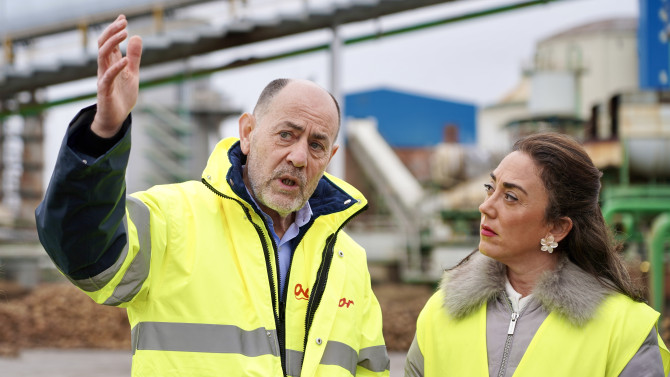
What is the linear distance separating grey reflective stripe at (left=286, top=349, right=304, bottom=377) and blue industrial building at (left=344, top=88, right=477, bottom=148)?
30046 millimetres

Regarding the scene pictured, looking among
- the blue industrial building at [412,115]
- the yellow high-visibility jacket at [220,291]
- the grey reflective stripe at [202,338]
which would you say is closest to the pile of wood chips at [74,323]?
the yellow high-visibility jacket at [220,291]

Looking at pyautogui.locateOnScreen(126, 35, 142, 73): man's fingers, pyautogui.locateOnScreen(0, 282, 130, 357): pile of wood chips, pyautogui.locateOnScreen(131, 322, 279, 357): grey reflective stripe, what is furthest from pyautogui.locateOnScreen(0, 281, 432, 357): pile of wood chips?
pyautogui.locateOnScreen(126, 35, 142, 73): man's fingers

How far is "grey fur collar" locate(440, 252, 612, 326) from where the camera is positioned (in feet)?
10.1

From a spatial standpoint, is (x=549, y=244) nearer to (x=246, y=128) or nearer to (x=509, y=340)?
(x=509, y=340)

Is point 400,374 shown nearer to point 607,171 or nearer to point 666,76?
point 666,76

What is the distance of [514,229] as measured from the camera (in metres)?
3.20

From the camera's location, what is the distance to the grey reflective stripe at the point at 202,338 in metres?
2.86

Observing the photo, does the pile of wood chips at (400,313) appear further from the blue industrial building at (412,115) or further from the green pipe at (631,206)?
the blue industrial building at (412,115)

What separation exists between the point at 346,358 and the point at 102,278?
1.00m

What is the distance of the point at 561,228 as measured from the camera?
10.7 feet

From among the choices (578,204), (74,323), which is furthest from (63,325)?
(578,204)

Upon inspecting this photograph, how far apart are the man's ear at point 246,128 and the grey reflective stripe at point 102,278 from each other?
0.79 meters

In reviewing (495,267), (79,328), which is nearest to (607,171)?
(79,328)

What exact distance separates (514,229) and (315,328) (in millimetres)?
858
